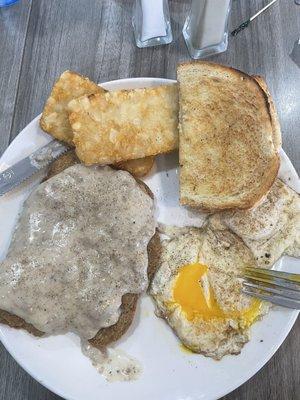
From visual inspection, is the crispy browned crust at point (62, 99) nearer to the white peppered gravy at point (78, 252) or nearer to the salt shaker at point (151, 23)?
the white peppered gravy at point (78, 252)

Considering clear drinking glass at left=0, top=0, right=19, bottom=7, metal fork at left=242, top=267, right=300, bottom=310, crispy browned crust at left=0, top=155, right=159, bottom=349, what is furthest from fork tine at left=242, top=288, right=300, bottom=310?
clear drinking glass at left=0, top=0, right=19, bottom=7

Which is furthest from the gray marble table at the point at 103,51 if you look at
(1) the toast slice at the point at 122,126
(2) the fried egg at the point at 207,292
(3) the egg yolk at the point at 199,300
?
(3) the egg yolk at the point at 199,300

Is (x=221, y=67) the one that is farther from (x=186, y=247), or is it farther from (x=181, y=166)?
(x=186, y=247)

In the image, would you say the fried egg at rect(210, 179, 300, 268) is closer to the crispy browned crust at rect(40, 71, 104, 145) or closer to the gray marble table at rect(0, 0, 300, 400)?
the gray marble table at rect(0, 0, 300, 400)

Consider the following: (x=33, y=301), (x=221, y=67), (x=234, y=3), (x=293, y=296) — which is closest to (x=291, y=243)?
(x=293, y=296)

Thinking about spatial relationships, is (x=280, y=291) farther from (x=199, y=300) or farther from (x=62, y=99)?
(x=62, y=99)

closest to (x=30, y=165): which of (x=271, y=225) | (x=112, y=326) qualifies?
(x=112, y=326)

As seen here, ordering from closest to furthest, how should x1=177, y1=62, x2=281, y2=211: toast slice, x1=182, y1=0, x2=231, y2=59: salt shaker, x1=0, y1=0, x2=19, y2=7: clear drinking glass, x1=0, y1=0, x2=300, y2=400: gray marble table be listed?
x1=177, y1=62, x2=281, y2=211: toast slice < x1=182, y1=0, x2=231, y2=59: salt shaker < x1=0, y1=0, x2=300, y2=400: gray marble table < x1=0, y1=0, x2=19, y2=7: clear drinking glass
